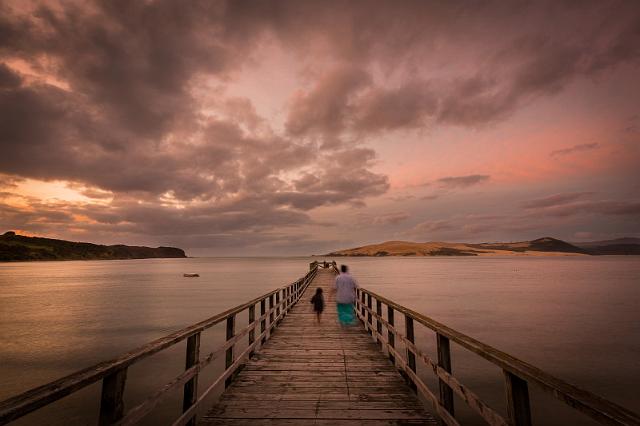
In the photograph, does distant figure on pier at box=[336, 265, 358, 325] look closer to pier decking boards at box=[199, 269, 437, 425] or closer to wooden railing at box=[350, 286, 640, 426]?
pier decking boards at box=[199, 269, 437, 425]

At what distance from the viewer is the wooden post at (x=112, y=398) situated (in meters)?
2.65

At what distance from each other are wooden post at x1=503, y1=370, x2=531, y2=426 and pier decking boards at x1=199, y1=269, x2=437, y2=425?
6.68 ft

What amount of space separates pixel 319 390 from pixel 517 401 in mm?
3607

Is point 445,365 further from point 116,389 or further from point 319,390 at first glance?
point 116,389

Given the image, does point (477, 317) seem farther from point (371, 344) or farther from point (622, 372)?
point (371, 344)

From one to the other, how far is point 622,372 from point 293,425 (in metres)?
15.1

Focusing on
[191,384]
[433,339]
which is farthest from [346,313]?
[433,339]

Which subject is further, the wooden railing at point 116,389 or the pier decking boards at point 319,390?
the pier decking boards at point 319,390

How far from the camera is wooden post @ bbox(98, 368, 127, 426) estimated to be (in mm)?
2652

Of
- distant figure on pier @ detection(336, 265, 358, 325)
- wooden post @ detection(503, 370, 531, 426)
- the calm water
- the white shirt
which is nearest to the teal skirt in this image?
distant figure on pier @ detection(336, 265, 358, 325)

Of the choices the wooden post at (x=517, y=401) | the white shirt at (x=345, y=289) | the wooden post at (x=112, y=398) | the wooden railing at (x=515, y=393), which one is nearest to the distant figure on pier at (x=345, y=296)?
the white shirt at (x=345, y=289)

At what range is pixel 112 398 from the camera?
108 inches

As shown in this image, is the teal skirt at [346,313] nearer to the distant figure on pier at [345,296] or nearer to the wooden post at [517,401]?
the distant figure on pier at [345,296]

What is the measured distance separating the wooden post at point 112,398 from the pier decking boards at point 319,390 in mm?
2046
